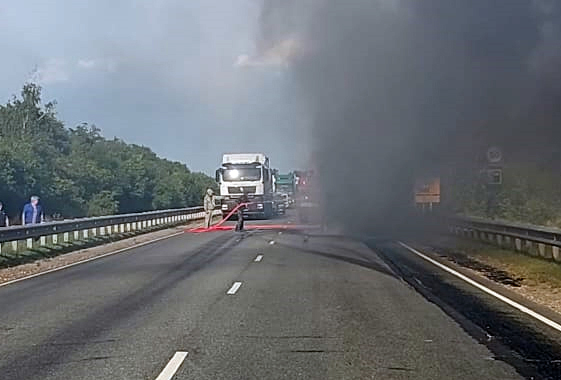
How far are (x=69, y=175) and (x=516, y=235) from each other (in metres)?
56.6

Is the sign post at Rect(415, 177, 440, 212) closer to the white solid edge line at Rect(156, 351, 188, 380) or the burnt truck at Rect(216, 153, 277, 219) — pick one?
the burnt truck at Rect(216, 153, 277, 219)

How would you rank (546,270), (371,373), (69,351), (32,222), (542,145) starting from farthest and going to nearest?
1. (542,145)
2. (32,222)
3. (546,270)
4. (69,351)
5. (371,373)

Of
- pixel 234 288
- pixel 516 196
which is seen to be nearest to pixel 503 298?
pixel 234 288

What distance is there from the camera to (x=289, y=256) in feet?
83.5

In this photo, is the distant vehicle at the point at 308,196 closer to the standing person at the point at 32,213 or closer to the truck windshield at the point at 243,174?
the truck windshield at the point at 243,174

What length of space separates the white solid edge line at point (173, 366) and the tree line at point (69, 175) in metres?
50.9

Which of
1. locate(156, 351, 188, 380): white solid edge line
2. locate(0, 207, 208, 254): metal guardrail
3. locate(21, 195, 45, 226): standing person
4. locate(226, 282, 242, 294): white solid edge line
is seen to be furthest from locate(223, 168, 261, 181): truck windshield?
locate(156, 351, 188, 380): white solid edge line

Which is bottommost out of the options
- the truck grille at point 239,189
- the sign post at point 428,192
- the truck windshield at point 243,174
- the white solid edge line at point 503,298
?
the white solid edge line at point 503,298

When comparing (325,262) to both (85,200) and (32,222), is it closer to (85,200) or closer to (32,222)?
(32,222)

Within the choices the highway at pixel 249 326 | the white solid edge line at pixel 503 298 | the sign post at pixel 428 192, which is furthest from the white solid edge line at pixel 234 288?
the sign post at pixel 428 192

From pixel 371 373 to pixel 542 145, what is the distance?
24.1 m

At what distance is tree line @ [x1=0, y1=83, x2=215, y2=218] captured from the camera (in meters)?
62.3

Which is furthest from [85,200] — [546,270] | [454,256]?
[546,270]

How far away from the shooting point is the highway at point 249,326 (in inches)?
347
